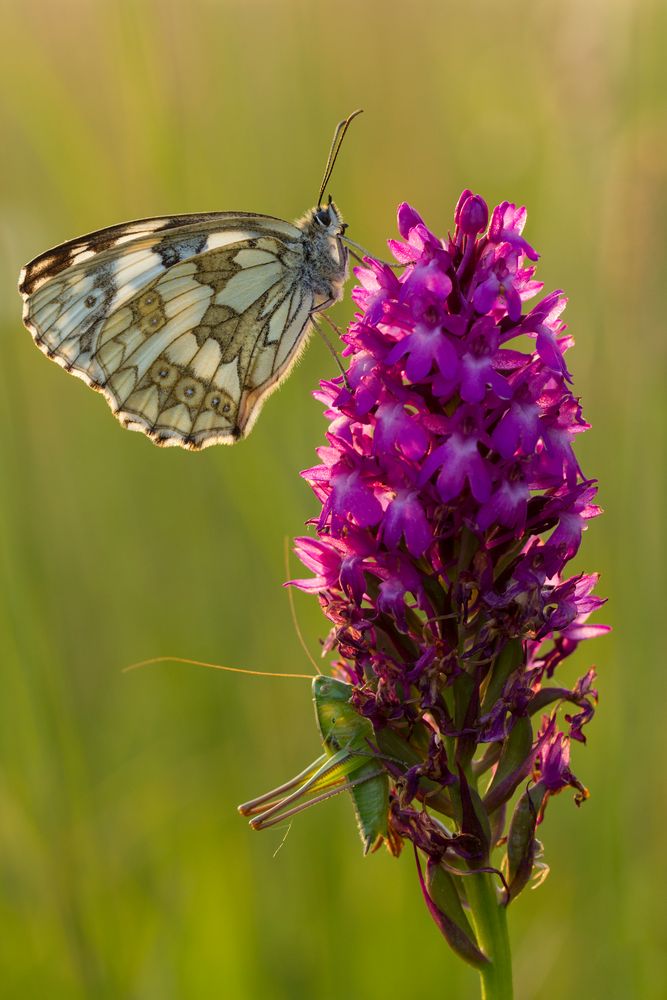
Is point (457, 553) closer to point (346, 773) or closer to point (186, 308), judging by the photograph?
point (346, 773)

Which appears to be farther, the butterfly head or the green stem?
the butterfly head

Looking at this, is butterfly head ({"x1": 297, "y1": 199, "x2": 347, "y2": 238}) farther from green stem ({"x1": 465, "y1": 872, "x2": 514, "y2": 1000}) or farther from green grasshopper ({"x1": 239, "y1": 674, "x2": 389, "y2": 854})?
green stem ({"x1": 465, "y1": 872, "x2": 514, "y2": 1000})

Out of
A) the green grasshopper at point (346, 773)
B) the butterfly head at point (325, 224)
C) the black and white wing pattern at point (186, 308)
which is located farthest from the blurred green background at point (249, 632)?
the green grasshopper at point (346, 773)

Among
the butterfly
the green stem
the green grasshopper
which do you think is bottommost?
the green stem

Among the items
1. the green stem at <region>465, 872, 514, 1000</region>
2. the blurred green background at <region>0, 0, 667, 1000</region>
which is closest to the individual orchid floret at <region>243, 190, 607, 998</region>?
the green stem at <region>465, 872, 514, 1000</region>

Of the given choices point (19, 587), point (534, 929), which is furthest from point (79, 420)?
point (534, 929)

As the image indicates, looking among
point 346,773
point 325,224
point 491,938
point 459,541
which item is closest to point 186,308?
point 325,224

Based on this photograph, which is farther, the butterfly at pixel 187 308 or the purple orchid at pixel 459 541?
the butterfly at pixel 187 308

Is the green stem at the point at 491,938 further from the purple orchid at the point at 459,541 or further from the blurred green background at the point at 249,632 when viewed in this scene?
the blurred green background at the point at 249,632
